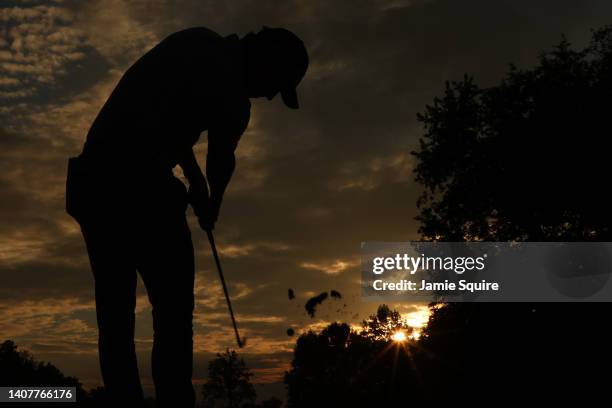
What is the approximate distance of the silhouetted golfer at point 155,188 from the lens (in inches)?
176

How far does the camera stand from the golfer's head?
5.19m

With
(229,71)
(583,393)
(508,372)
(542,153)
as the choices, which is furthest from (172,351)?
(542,153)

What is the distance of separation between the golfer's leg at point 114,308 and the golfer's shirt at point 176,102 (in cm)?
60

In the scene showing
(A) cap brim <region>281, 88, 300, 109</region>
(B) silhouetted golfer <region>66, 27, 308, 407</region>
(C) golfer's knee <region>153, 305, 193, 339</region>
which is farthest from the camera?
(A) cap brim <region>281, 88, 300, 109</region>

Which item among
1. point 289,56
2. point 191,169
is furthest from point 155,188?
point 289,56

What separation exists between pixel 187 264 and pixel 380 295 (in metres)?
35.3

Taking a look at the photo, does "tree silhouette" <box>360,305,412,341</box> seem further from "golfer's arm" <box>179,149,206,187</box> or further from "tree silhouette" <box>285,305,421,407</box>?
"golfer's arm" <box>179,149,206,187</box>

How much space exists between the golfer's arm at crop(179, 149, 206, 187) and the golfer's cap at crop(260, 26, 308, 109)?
3.31 feet

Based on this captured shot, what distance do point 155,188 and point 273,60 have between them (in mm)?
1456

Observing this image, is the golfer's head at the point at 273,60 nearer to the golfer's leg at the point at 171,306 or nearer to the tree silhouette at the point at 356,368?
the golfer's leg at the point at 171,306

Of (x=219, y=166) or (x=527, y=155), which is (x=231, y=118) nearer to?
(x=219, y=166)

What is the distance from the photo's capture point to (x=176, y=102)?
4.64 m

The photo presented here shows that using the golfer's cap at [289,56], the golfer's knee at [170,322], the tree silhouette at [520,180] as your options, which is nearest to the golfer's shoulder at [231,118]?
the golfer's cap at [289,56]

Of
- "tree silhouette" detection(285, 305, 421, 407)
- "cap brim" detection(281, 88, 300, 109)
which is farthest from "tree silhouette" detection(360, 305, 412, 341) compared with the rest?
"cap brim" detection(281, 88, 300, 109)
